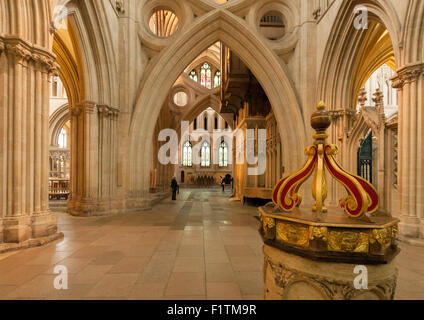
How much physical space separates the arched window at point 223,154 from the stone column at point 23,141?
27121 mm

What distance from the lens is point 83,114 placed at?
8.80m

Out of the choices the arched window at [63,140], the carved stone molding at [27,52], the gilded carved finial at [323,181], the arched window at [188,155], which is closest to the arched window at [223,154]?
the arched window at [188,155]

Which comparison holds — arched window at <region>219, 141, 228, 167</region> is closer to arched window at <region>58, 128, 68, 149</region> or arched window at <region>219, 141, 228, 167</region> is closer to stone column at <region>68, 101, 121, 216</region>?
arched window at <region>58, 128, 68, 149</region>

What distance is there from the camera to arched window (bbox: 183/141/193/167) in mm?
31547

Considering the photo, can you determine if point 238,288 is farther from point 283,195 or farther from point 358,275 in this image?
point 358,275

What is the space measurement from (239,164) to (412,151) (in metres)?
10.1

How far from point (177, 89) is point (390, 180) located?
1763 centimetres

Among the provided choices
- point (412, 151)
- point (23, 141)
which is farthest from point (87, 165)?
point (412, 151)

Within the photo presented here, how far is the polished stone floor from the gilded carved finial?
4.46 ft

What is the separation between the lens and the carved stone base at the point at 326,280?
175 cm

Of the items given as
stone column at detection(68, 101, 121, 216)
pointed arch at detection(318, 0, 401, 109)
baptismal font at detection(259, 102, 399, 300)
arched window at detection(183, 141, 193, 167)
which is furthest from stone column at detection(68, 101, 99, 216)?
arched window at detection(183, 141, 193, 167)

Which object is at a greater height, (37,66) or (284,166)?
(37,66)
